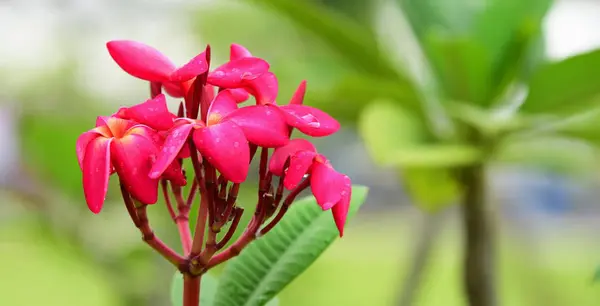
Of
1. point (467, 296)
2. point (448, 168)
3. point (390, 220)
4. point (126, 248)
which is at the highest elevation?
point (390, 220)

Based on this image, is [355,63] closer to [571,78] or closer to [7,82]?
[571,78]

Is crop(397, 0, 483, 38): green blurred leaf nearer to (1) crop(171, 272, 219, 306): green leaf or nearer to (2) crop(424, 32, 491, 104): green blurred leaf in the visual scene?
(2) crop(424, 32, 491, 104): green blurred leaf

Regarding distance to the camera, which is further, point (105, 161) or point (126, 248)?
point (126, 248)

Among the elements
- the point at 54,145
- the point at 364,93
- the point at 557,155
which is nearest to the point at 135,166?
the point at 364,93

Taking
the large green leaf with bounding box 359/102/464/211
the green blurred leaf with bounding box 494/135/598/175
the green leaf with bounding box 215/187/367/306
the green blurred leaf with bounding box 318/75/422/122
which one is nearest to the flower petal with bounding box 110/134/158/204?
the green leaf with bounding box 215/187/367/306

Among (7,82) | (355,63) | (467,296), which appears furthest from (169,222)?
(7,82)

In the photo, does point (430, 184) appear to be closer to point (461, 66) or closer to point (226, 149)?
point (461, 66)

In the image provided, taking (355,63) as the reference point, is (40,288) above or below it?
below
